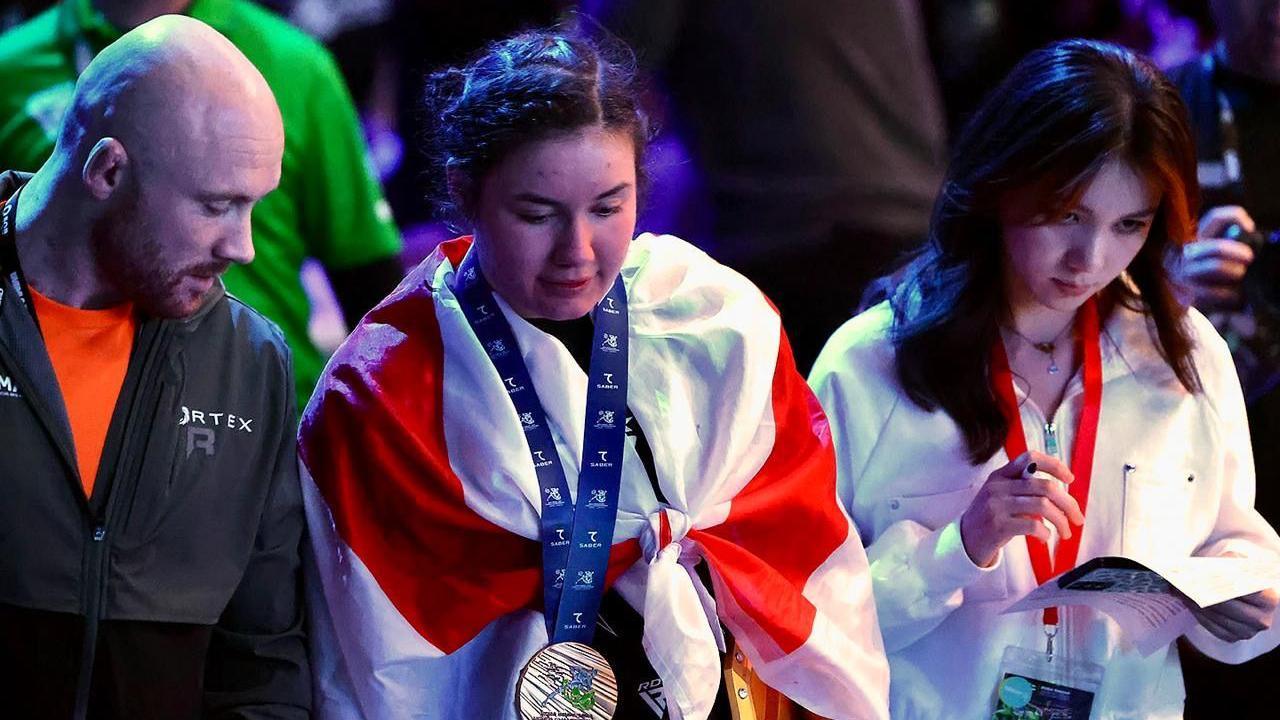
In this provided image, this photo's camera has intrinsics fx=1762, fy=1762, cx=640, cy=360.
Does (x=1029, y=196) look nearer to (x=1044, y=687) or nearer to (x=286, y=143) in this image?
(x=1044, y=687)

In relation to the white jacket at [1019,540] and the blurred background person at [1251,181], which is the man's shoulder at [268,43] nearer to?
the white jacket at [1019,540]

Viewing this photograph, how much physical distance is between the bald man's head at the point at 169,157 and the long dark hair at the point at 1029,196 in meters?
1.17

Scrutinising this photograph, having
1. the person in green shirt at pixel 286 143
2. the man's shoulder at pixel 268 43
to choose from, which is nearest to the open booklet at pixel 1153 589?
the person in green shirt at pixel 286 143

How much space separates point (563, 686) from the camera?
242cm

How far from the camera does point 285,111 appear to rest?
3.58 m

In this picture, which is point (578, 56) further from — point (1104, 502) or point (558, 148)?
point (1104, 502)

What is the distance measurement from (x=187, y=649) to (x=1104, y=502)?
1.45m

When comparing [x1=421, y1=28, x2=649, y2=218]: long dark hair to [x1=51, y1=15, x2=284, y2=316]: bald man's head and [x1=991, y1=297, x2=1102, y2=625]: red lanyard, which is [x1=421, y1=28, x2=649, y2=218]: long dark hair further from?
[x1=991, y1=297, x2=1102, y2=625]: red lanyard

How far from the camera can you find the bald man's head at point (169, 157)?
2.26m

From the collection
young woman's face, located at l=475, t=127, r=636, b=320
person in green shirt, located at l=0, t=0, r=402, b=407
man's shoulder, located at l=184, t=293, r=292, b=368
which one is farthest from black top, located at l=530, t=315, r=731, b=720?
person in green shirt, located at l=0, t=0, r=402, b=407

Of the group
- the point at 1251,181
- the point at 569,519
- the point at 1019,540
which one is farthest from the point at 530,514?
the point at 1251,181

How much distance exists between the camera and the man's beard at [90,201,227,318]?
2283 mm

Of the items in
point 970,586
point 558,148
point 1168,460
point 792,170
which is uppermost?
point 558,148

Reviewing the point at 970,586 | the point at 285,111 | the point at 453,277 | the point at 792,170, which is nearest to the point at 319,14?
the point at 285,111
